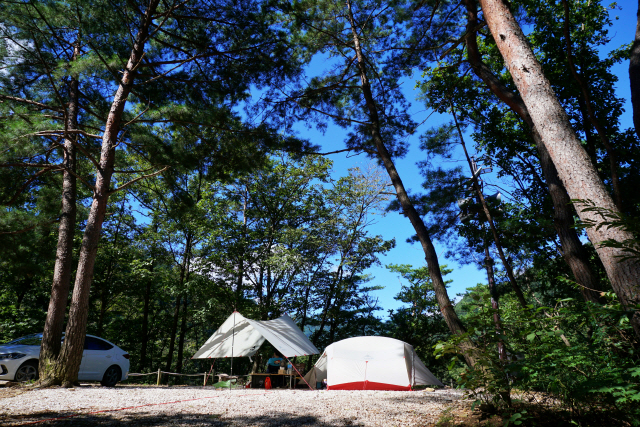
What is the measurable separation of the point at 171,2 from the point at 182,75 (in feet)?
5.74

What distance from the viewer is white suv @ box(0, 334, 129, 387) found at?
6.82 meters

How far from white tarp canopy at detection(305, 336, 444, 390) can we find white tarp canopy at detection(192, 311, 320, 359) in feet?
3.36

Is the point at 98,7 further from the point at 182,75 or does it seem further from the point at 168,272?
the point at 168,272

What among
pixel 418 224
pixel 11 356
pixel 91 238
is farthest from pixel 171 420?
pixel 11 356

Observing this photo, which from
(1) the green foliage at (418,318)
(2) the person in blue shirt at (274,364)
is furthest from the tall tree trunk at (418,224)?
(1) the green foliage at (418,318)

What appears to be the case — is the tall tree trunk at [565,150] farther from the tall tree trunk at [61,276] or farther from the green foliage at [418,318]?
the green foliage at [418,318]

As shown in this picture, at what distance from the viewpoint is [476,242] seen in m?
12.2

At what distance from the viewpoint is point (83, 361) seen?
7613mm

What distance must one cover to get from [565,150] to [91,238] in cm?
762

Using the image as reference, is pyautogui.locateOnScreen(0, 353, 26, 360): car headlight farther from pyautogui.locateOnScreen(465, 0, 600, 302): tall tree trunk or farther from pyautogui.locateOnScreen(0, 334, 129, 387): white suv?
pyautogui.locateOnScreen(465, 0, 600, 302): tall tree trunk

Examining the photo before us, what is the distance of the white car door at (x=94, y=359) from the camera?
763cm

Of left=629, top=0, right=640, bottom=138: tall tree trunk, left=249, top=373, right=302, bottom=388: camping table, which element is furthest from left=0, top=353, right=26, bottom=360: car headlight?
left=629, top=0, right=640, bottom=138: tall tree trunk

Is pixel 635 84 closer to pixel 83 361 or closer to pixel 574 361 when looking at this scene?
pixel 574 361

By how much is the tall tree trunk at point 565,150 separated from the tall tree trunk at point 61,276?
21.7 ft
